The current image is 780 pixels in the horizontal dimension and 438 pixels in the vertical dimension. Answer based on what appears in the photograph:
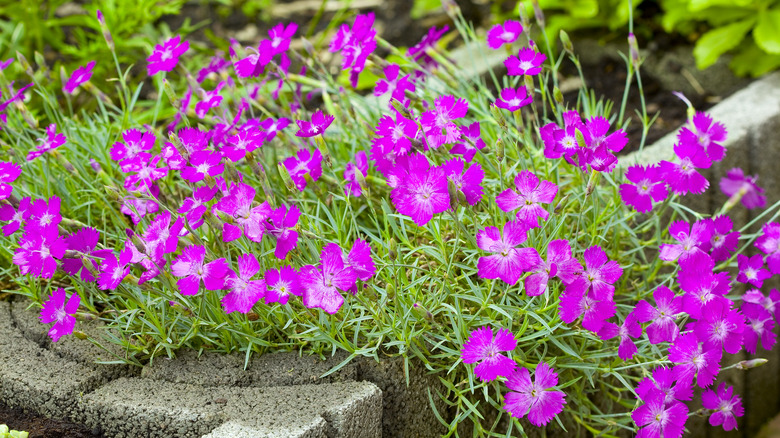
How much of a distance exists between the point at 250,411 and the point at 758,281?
3.30 feet

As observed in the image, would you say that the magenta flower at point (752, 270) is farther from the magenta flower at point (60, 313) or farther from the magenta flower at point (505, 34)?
the magenta flower at point (60, 313)

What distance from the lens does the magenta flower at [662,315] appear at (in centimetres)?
141

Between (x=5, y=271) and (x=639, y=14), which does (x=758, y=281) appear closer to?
(x=5, y=271)

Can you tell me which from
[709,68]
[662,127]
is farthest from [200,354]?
[709,68]

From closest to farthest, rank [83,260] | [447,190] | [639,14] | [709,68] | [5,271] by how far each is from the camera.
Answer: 1. [447,190]
2. [83,260]
3. [5,271]
4. [709,68]
5. [639,14]

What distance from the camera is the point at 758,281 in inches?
61.1

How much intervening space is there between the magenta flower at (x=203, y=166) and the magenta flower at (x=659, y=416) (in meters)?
0.85

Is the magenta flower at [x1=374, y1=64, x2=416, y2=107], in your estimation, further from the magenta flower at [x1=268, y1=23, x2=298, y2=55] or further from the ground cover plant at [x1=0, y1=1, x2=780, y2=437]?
the magenta flower at [x1=268, y1=23, x2=298, y2=55]

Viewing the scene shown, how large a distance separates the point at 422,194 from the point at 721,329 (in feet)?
2.04

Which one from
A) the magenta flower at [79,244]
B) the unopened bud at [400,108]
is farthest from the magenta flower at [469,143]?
the magenta flower at [79,244]

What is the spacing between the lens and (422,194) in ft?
4.13

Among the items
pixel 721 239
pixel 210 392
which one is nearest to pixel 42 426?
pixel 210 392

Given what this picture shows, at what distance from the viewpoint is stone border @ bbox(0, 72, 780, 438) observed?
1.32 meters

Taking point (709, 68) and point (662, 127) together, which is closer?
point (662, 127)
